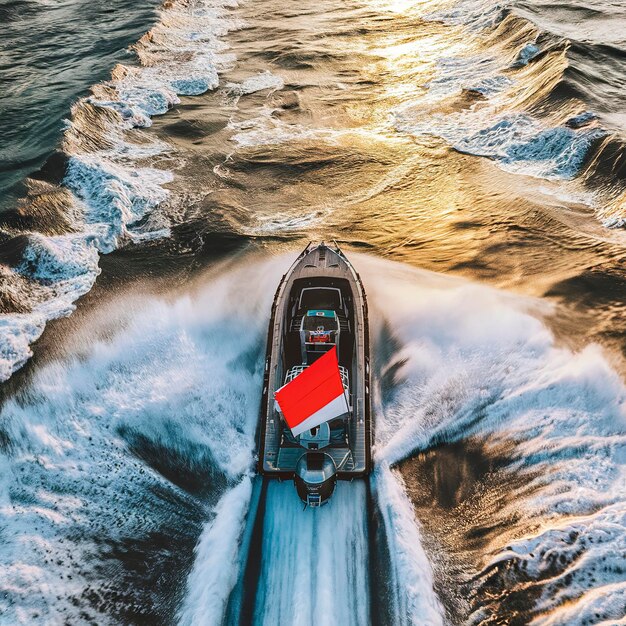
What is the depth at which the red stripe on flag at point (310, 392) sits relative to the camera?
378 inches

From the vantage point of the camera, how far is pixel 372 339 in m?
12.6

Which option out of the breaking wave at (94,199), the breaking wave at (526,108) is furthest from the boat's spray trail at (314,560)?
the breaking wave at (526,108)

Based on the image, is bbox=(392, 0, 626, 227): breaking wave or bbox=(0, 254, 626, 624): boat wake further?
bbox=(392, 0, 626, 227): breaking wave

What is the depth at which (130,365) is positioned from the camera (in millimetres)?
11852

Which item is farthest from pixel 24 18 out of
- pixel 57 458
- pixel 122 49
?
pixel 57 458

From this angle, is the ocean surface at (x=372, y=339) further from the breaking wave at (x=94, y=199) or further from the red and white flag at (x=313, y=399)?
the red and white flag at (x=313, y=399)

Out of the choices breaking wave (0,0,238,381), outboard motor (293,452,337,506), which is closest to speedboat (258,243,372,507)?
outboard motor (293,452,337,506)

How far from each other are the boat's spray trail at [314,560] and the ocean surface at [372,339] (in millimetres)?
40

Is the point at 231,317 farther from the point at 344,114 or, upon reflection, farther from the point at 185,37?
the point at 185,37

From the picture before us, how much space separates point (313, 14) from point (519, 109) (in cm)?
2626

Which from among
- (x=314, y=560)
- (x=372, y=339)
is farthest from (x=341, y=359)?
(x=314, y=560)

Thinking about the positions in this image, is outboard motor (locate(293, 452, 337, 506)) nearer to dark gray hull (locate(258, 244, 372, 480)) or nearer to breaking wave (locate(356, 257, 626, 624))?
dark gray hull (locate(258, 244, 372, 480))

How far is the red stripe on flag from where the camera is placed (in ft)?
31.5

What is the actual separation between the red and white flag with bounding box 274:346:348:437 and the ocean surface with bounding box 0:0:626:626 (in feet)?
5.07
